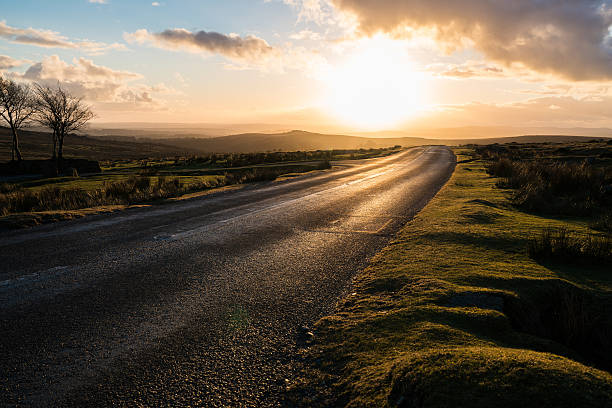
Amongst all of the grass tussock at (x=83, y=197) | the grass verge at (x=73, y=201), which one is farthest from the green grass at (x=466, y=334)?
the grass tussock at (x=83, y=197)

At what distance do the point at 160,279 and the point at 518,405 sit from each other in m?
4.65

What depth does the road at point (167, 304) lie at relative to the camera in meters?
2.77

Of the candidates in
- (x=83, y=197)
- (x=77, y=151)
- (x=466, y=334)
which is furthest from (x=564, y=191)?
(x=77, y=151)

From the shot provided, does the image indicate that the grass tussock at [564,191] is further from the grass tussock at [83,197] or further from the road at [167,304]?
the grass tussock at [83,197]

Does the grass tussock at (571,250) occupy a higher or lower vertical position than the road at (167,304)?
higher

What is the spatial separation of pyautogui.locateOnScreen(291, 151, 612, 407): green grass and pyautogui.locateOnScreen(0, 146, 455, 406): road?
1.47ft

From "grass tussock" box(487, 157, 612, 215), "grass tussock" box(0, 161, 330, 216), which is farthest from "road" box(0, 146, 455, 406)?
"grass tussock" box(487, 157, 612, 215)

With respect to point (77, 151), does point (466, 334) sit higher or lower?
lower

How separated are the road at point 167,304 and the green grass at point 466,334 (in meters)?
0.45

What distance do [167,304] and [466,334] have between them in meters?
3.49

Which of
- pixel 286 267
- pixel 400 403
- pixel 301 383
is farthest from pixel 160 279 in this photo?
pixel 400 403

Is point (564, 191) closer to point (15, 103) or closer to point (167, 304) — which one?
point (167, 304)

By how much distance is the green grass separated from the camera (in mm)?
2270

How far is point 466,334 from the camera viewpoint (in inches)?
126
